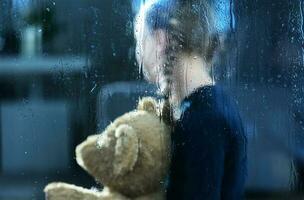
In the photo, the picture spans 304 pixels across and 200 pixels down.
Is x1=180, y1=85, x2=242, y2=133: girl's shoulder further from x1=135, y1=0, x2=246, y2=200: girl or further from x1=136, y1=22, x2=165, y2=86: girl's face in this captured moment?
x1=136, y1=22, x2=165, y2=86: girl's face

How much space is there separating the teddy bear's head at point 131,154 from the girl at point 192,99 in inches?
2.0

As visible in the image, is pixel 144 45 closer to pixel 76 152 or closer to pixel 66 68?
pixel 66 68

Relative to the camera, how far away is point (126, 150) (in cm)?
128

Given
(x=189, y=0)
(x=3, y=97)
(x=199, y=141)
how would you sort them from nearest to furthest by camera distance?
(x=199, y=141) < (x=189, y=0) < (x=3, y=97)

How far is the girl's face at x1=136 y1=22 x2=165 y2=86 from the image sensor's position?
1.43m

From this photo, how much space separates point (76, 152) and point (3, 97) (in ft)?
1.04

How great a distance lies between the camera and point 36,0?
1.53 metres

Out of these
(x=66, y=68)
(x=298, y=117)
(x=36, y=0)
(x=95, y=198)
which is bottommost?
(x=95, y=198)

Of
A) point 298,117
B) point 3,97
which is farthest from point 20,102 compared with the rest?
point 298,117

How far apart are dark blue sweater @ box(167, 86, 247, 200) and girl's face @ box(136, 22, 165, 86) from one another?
0.44 ft

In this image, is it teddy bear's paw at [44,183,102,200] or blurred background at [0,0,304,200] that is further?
blurred background at [0,0,304,200]

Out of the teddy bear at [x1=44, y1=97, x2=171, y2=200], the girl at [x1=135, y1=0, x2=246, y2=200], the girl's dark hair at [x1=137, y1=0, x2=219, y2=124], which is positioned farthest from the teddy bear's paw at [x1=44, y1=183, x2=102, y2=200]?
the girl's dark hair at [x1=137, y1=0, x2=219, y2=124]

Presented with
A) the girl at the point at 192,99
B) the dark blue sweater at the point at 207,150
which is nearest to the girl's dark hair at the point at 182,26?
the girl at the point at 192,99

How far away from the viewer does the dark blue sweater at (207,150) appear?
4.32 ft
